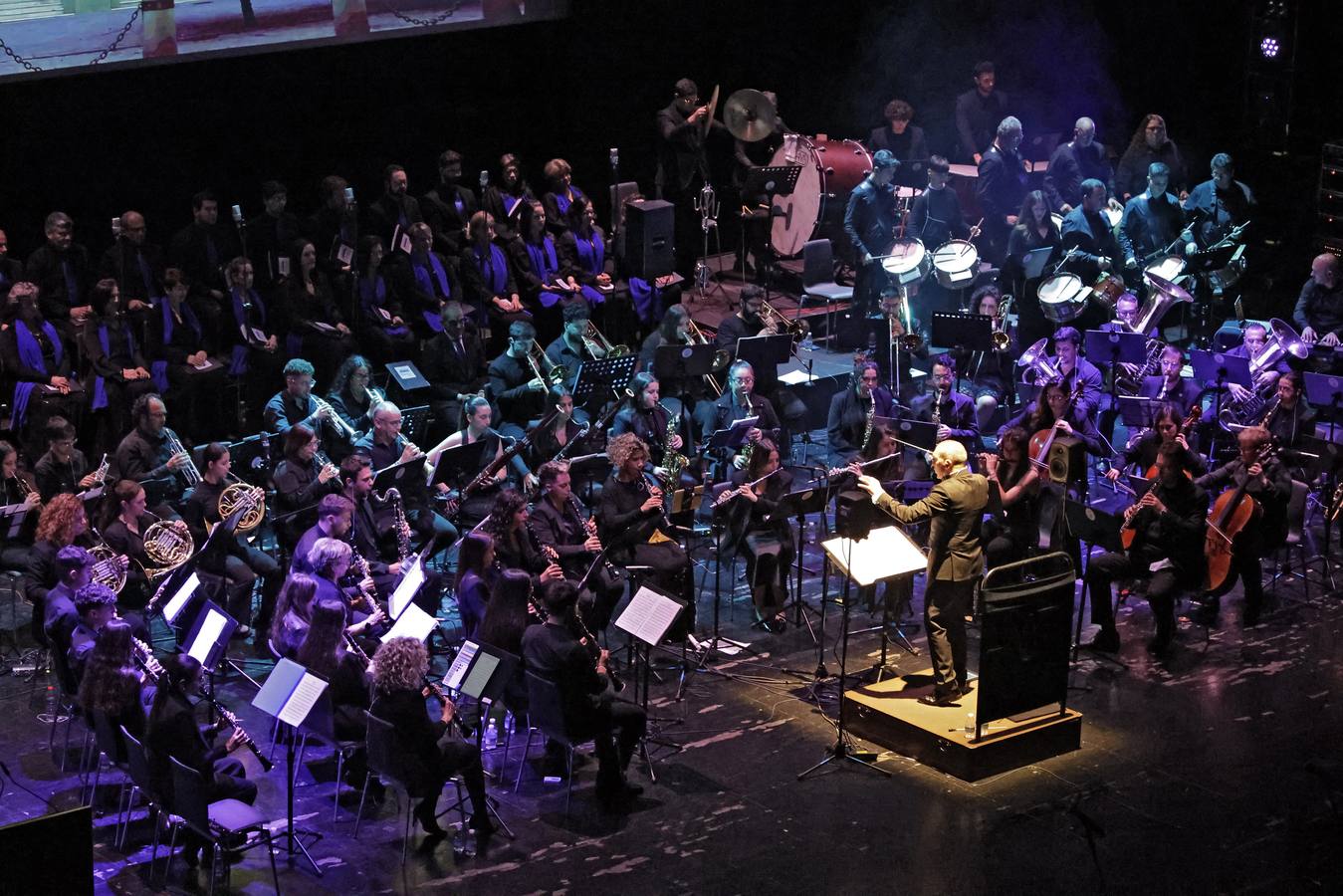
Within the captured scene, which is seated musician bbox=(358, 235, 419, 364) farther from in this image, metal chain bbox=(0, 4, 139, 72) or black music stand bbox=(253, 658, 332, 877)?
black music stand bbox=(253, 658, 332, 877)

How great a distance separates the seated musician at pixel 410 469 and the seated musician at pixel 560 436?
95 centimetres

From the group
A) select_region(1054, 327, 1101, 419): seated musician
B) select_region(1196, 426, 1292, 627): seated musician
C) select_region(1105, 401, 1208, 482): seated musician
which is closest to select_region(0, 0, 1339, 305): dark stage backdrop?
select_region(1054, 327, 1101, 419): seated musician

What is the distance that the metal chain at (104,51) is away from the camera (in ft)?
44.6

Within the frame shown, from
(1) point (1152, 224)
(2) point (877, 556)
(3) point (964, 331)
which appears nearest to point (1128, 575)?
(2) point (877, 556)

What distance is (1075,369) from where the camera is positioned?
561 inches

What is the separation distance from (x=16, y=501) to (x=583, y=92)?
789cm

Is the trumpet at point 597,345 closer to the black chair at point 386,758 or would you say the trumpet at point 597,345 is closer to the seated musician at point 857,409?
the seated musician at point 857,409

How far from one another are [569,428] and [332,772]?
13.0ft

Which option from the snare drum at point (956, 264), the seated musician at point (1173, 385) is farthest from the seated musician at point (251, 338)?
the seated musician at point (1173, 385)

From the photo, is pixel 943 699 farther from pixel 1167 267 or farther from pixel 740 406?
pixel 1167 267

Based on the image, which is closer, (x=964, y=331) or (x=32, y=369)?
(x=32, y=369)

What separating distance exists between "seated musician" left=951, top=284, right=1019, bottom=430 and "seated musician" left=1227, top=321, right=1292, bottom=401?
1.87 m

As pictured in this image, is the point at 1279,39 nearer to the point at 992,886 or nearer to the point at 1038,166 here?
the point at 1038,166

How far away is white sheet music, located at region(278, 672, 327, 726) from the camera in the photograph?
8.60 meters
